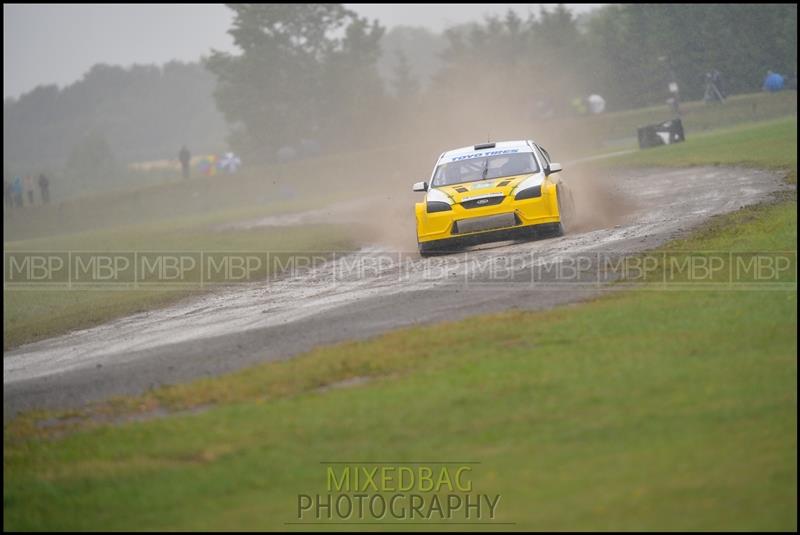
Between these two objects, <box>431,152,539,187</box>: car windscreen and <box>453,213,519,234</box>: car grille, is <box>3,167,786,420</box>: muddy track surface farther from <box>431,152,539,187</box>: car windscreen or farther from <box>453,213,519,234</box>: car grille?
<box>431,152,539,187</box>: car windscreen


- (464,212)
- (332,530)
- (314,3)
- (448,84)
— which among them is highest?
(314,3)

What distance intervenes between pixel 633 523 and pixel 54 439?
443 centimetres

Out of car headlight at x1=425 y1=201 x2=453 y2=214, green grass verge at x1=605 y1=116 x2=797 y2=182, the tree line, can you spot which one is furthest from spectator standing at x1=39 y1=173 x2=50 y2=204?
car headlight at x1=425 y1=201 x2=453 y2=214

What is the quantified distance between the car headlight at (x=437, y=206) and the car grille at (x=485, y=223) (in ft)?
0.93

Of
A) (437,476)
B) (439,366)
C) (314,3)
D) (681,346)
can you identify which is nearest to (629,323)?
(681,346)

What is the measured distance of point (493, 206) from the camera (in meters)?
16.1

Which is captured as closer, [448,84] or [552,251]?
[552,251]

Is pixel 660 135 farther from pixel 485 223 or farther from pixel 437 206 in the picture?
pixel 485 223

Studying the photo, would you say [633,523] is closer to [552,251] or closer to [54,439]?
[54,439]

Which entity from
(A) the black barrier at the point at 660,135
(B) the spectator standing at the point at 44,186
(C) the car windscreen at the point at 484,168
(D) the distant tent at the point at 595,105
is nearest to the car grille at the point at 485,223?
(C) the car windscreen at the point at 484,168

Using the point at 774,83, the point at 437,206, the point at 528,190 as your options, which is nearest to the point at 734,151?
the point at 528,190

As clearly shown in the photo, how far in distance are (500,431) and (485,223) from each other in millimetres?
9216

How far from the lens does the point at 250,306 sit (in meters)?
14.6

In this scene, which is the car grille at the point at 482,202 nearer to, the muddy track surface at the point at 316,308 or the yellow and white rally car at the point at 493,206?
the yellow and white rally car at the point at 493,206
